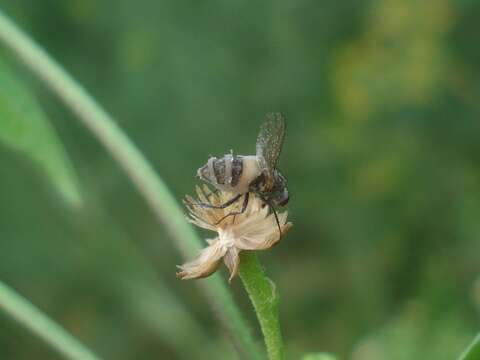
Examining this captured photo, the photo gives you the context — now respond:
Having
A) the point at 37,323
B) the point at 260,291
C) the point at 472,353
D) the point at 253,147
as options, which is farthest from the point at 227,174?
the point at 253,147

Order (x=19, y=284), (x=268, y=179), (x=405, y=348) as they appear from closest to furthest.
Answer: (x=268, y=179) → (x=405, y=348) → (x=19, y=284)

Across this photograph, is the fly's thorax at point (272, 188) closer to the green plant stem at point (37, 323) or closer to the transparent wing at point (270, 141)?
the transparent wing at point (270, 141)

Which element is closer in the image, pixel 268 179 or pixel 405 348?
pixel 268 179

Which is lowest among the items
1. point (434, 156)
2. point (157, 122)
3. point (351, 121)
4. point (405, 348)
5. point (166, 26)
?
point (405, 348)

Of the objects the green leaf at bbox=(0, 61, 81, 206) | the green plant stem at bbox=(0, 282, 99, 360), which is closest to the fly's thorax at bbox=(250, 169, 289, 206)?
the green plant stem at bbox=(0, 282, 99, 360)

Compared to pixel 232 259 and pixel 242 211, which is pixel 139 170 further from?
pixel 232 259

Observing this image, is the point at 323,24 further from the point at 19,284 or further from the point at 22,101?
the point at 22,101

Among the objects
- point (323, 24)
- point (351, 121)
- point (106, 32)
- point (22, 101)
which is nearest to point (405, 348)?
point (22, 101)

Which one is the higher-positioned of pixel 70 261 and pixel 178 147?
pixel 178 147
